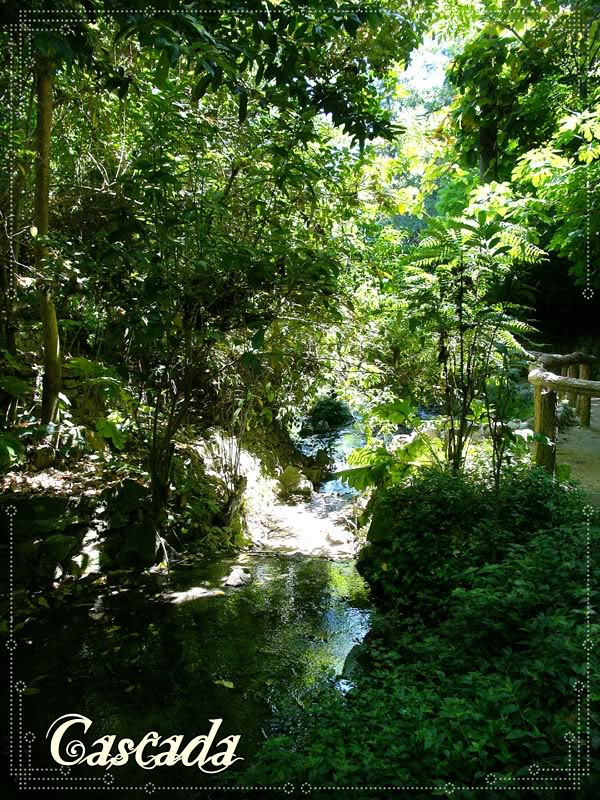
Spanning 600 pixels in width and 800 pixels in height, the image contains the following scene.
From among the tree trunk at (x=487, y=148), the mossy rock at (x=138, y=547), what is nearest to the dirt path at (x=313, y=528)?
the mossy rock at (x=138, y=547)

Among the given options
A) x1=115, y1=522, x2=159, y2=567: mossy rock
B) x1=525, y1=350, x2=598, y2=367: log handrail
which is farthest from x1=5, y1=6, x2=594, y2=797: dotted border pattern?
x1=525, y1=350, x2=598, y2=367: log handrail

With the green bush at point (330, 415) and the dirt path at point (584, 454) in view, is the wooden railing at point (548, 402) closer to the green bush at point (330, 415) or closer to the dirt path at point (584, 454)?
the dirt path at point (584, 454)

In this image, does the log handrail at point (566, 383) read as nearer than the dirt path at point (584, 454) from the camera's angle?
Yes

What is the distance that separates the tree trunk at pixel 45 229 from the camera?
15.2 ft

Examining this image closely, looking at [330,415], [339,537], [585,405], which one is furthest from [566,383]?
[330,415]

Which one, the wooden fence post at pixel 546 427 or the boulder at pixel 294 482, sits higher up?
the wooden fence post at pixel 546 427

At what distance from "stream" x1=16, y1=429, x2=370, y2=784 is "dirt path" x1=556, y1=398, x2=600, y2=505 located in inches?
103

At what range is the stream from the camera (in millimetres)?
3242

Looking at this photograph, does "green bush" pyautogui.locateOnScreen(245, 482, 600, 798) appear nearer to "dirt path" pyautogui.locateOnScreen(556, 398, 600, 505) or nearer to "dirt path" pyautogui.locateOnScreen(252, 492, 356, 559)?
"dirt path" pyautogui.locateOnScreen(556, 398, 600, 505)

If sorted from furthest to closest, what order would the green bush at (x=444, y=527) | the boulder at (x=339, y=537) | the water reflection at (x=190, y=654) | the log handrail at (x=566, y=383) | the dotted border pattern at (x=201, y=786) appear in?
the boulder at (x=339, y=537) → the log handrail at (x=566, y=383) → the green bush at (x=444, y=527) → the water reflection at (x=190, y=654) → the dotted border pattern at (x=201, y=786)

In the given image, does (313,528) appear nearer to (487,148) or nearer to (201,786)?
(201,786)

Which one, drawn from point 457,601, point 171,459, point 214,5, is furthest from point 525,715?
point 171,459

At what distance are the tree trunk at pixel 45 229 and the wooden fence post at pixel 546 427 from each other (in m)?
4.59

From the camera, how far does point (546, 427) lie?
215 inches
